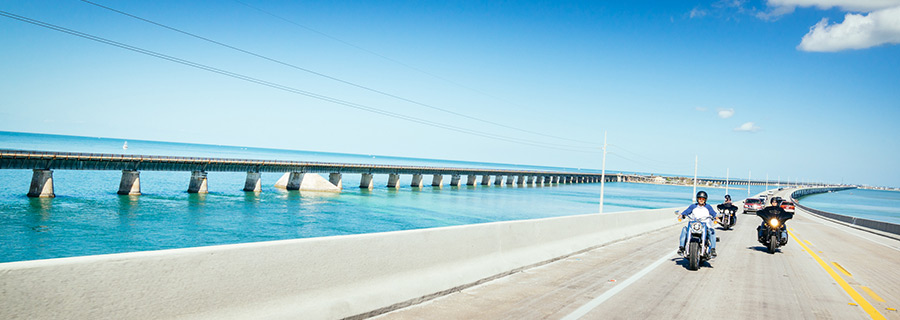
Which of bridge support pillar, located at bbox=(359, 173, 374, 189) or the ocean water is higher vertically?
bridge support pillar, located at bbox=(359, 173, 374, 189)

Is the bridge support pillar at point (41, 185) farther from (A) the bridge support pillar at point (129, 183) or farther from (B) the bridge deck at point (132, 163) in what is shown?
(A) the bridge support pillar at point (129, 183)

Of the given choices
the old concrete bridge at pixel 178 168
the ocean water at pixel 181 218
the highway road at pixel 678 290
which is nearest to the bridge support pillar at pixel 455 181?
the old concrete bridge at pixel 178 168

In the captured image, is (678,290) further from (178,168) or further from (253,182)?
(253,182)

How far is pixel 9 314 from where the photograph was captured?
4.07 m

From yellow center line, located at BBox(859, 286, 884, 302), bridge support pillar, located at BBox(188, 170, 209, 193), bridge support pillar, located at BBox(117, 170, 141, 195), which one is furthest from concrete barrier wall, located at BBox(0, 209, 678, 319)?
bridge support pillar, located at BBox(188, 170, 209, 193)

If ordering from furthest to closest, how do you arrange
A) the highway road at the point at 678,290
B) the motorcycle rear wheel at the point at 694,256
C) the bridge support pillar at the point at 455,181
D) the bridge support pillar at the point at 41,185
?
the bridge support pillar at the point at 455,181, the bridge support pillar at the point at 41,185, the motorcycle rear wheel at the point at 694,256, the highway road at the point at 678,290

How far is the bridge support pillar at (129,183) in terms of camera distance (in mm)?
57509

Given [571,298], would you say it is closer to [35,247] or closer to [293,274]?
[293,274]

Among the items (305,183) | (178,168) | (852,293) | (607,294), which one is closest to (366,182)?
(305,183)

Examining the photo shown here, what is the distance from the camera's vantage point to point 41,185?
50.1 metres

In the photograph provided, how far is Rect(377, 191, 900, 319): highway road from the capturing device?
794 cm

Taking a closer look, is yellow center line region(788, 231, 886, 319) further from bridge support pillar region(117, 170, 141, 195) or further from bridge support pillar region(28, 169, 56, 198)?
bridge support pillar region(117, 170, 141, 195)

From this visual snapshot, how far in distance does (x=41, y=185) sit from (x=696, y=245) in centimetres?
5778

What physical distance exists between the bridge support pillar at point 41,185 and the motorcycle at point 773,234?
57.8 metres
